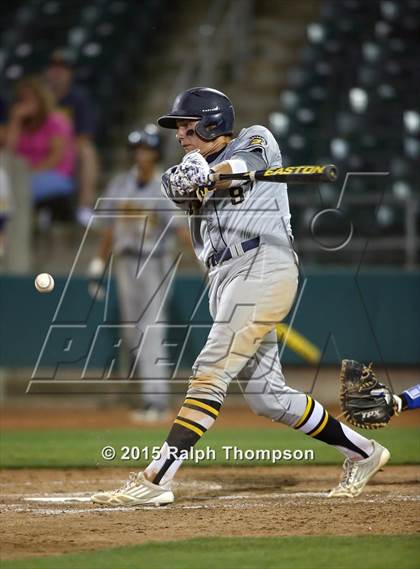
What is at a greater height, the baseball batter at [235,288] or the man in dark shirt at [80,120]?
the man in dark shirt at [80,120]

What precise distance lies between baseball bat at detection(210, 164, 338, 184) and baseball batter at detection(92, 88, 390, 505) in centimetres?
5

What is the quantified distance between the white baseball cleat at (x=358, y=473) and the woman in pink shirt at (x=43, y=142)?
23.9 ft

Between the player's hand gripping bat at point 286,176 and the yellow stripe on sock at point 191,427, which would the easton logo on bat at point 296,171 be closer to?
the player's hand gripping bat at point 286,176

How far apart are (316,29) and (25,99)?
475cm

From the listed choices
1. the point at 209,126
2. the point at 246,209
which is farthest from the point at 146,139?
the point at 246,209

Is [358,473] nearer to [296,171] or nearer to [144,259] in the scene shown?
[296,171]

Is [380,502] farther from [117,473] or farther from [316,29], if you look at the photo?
[316,29]

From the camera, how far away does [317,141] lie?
13.1 m

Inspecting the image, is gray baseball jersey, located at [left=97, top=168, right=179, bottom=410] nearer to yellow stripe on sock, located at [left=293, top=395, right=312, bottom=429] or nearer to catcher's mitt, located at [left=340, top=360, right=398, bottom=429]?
catcher's mitt, located at [left=340, top=360, right=398, bottom=429]

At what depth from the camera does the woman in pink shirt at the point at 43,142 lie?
40.1 ft

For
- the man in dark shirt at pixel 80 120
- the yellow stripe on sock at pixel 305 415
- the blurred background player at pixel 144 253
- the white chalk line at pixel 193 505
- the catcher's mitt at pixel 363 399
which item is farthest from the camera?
the man in dark shirt at pixel 80 120

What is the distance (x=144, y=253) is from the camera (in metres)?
10.4

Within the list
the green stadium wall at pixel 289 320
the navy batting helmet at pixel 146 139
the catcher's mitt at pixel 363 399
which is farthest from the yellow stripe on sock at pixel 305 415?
the green stadium wall at pixel 289 320

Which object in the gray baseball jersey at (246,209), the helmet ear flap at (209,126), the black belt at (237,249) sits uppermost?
the helmet ear flap at (209,126)
